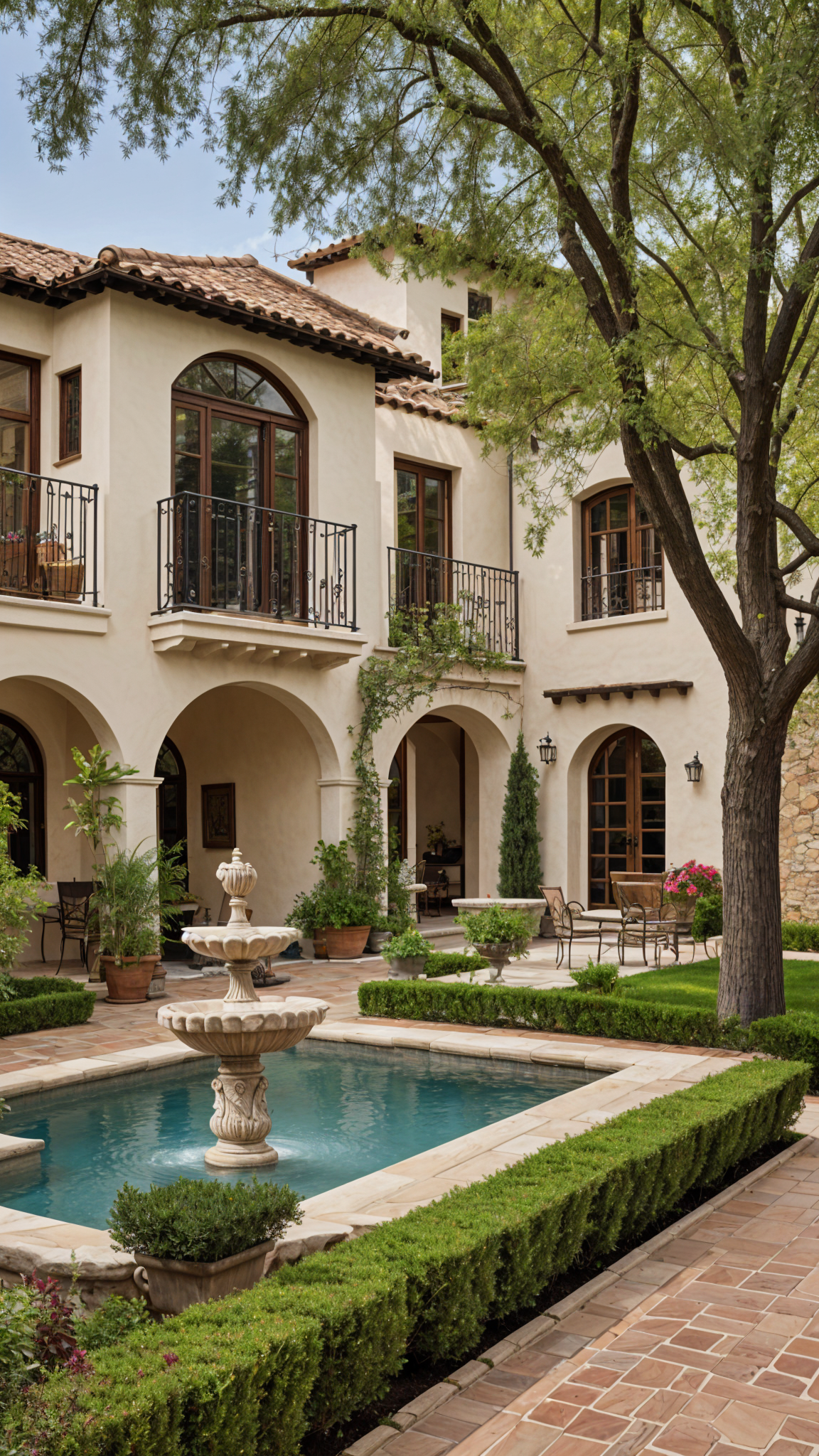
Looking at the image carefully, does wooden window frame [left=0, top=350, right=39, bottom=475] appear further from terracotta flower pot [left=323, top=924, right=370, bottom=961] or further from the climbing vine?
terracotta flower pot [left=323, top=924, right=370, bottom=961]

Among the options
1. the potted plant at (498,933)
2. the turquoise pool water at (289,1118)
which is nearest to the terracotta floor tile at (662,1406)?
the turquoise pool water at (289,1118)

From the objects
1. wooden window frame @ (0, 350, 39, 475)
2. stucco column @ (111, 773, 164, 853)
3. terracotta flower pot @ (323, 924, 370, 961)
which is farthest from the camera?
terracotta flower pot @ (323, 924, 370, 961)

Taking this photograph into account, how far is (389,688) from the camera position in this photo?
48.9 feet

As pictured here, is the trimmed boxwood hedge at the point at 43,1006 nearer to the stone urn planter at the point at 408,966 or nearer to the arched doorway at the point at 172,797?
the stone urn planter at the point at 408,966

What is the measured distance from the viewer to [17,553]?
1236 centimetres

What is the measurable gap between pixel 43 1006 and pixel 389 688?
6321mm

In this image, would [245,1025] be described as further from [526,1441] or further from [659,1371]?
[526,1441]

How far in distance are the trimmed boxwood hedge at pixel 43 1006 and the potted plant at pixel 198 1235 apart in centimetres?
616

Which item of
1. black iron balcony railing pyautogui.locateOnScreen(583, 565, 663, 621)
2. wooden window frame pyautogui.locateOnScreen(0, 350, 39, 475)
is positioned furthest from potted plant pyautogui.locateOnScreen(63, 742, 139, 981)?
black iron balcony railing pyautogui.locateOnScreen(583, 565, 663, 621)

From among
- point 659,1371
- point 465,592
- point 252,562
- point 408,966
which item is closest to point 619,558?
point 465,592

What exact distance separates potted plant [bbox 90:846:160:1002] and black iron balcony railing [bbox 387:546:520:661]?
5.45 m

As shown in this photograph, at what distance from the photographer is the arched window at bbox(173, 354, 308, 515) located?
534 inches

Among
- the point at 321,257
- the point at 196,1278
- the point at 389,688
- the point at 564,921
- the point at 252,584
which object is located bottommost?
the point at 196,1278

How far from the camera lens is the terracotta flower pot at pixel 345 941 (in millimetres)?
14141
